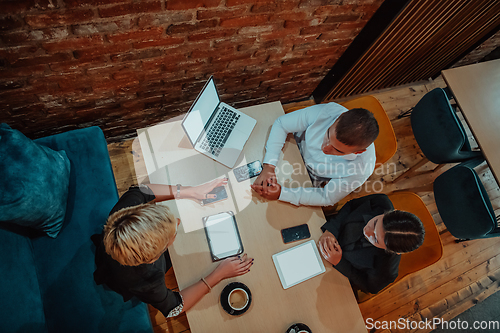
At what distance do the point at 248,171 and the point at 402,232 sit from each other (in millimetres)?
848

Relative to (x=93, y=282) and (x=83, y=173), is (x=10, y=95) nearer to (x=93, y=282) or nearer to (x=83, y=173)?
(x=83, y=173)

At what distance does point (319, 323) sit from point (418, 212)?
941mm

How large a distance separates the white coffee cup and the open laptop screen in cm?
82

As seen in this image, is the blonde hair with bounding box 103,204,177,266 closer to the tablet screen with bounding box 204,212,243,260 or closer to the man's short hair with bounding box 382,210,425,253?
the tablet screen with bounding box 204,212,243,260

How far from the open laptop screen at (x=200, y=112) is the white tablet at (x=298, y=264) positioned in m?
0.81

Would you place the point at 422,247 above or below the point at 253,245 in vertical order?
below

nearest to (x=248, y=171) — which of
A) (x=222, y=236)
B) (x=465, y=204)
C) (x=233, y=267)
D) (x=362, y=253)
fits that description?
(x=222, y=236)

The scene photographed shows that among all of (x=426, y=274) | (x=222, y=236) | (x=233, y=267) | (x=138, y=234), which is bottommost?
(x=426, y=274)

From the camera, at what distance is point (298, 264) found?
Result: 144 centimetres

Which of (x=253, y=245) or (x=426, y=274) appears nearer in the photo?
(x=253, y=245)

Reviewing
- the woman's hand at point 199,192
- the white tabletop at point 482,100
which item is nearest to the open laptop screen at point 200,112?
the woman's hand at point 199,192

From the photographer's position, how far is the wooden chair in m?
1.56

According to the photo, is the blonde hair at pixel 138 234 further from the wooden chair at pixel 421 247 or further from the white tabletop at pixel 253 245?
the wooden chair at pixel 421 247

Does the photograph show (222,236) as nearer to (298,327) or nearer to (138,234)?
(138,234)
